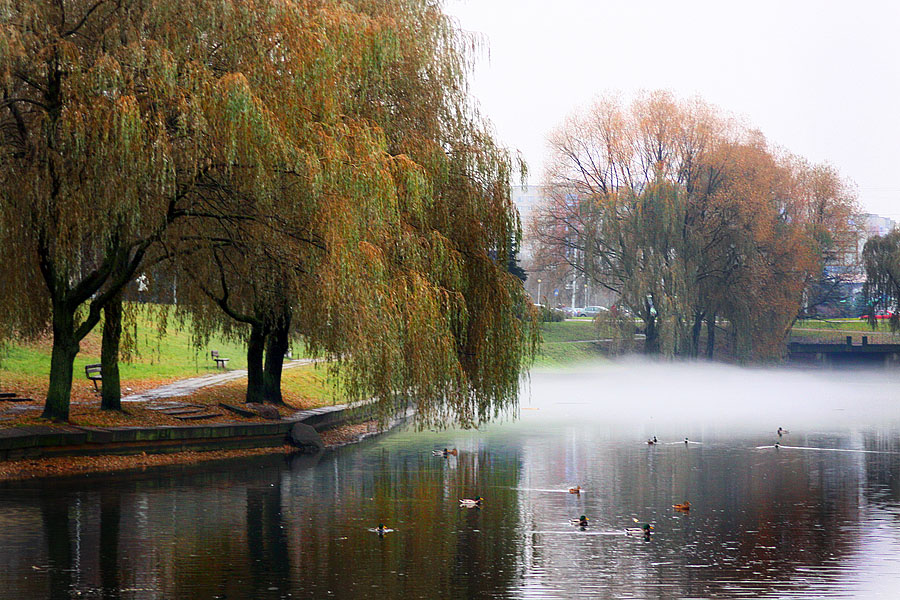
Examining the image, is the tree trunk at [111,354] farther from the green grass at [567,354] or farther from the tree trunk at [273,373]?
the green grass at [567,354]

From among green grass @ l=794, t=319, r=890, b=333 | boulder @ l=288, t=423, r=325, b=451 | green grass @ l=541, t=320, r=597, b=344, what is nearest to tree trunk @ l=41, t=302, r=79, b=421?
boulder @ l=288, t=423, r=325, b=451

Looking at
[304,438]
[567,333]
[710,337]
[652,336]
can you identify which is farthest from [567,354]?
[304,438]

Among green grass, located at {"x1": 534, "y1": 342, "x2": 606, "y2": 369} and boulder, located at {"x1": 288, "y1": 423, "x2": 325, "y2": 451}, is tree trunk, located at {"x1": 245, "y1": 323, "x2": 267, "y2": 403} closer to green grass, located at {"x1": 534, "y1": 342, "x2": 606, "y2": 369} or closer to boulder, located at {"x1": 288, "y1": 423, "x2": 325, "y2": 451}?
boulder, located at {"x1": 288, "y1": 423, "x2": 325, "y2": 451}

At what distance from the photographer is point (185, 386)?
3434cm

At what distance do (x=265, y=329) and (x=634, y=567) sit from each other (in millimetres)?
16653

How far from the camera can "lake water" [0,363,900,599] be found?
12109mm

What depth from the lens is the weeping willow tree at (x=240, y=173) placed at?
19.9m

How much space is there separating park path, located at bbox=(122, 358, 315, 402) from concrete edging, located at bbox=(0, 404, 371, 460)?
4.05 meters

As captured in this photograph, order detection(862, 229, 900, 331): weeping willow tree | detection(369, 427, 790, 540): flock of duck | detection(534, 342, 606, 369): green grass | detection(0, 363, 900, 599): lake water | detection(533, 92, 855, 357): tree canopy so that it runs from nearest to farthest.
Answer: detection(0, 363, 900, 599): lake water
detection(369, 427, 790, 540): flock of duck
detection(533, 92, 855, 357): tree canopy
detection(862, 229, 900, 331): weeping willow tree
detection(534, 342, 606, 369): green grass

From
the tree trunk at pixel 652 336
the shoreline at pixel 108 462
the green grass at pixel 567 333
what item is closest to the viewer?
the shoreline at pixel 108 462

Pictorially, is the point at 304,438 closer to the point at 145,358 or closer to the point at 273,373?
the point at 273,373

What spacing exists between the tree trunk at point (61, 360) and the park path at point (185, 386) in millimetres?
6151

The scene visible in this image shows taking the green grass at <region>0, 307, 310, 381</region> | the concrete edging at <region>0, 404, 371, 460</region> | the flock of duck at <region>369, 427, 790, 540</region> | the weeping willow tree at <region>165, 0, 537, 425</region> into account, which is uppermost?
the weeping willow tree at <region>165, 0, 537, 425</region>

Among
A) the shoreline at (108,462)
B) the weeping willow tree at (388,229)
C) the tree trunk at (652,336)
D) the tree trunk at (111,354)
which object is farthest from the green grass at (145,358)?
the tree trunk at (652,336)
